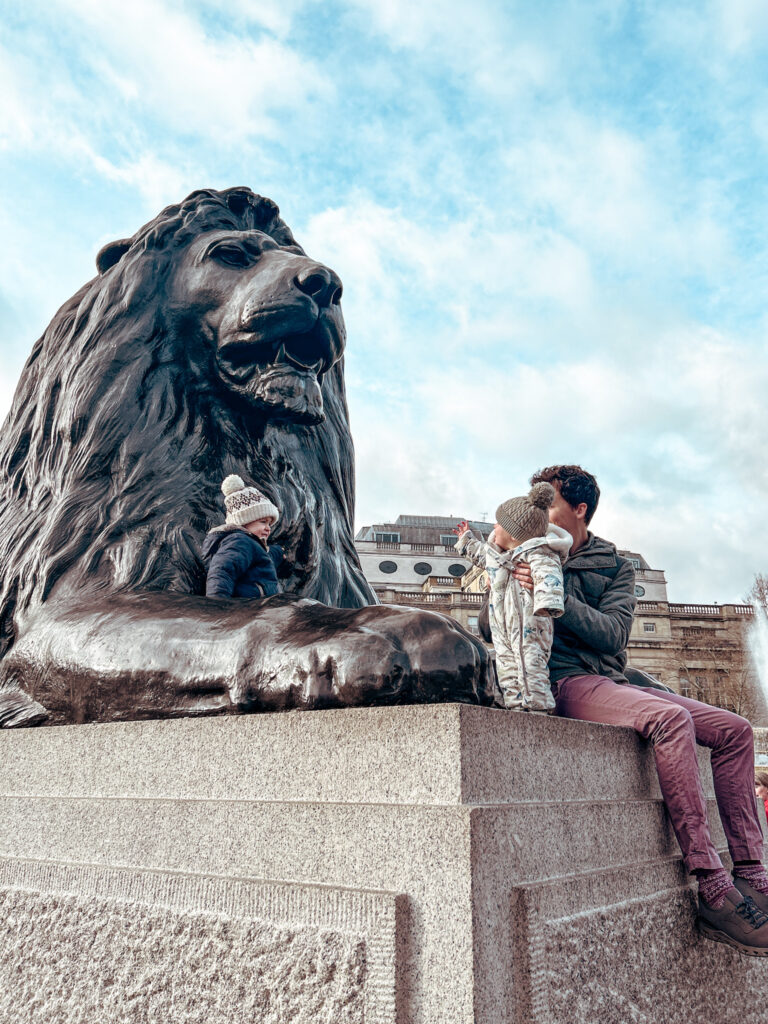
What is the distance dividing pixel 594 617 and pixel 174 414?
65.8 inches

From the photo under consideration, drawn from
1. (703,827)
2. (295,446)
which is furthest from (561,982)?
(295,446)

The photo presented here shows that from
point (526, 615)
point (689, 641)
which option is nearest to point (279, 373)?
point (526, 615)

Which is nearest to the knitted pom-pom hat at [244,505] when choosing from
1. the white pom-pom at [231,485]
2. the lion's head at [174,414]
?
the white pom-pom at [231,485]

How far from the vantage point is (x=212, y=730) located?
2.03 m

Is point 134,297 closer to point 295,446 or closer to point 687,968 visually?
point 295,446

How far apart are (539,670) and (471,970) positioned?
104cm

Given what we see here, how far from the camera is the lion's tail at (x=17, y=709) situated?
102 inches

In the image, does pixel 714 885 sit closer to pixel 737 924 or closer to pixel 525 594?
pixel 737 924

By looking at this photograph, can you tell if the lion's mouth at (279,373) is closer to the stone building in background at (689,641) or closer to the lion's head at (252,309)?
the lion's head at (252,309)

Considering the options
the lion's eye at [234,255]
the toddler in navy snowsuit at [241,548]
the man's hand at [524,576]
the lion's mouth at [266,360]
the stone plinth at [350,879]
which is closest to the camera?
the stone plinth at [350,879]

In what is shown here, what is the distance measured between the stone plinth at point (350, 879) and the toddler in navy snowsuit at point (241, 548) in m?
0.58

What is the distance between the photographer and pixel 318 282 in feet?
9.79

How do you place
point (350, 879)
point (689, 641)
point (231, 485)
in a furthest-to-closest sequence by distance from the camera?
point (689, 641) < point (231, 485) < point (350, 879)

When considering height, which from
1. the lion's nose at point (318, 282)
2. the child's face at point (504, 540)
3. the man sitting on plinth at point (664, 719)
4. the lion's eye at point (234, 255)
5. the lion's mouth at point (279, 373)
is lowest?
the man sitting on plinth at point (664, 719)
